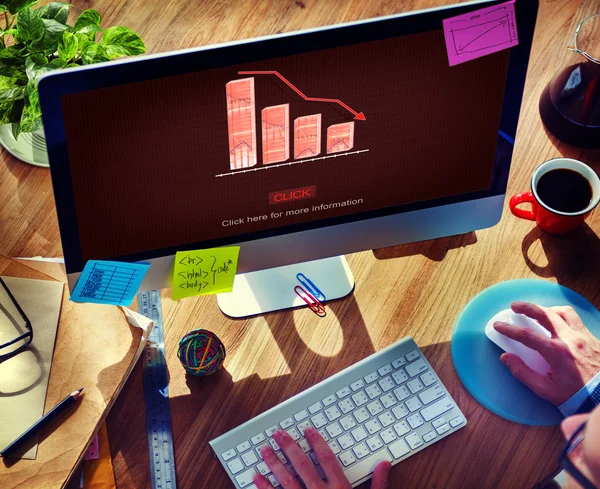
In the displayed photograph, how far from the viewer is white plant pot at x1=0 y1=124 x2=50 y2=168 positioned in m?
1.16

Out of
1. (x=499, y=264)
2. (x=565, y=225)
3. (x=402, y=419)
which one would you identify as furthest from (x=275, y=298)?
(x=565, y=225)

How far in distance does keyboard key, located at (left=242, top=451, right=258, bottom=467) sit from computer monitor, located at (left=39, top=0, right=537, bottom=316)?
265 mm

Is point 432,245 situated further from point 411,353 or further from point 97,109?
point 97,109

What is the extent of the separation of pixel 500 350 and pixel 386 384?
0.19m

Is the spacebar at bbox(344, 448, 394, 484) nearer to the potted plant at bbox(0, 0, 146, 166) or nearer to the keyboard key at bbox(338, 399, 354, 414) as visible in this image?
the keyboard key at bbox(338, 399, 354, 414)

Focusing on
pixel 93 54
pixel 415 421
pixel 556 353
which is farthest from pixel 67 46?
pixel 556 353

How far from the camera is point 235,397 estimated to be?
3.47ft

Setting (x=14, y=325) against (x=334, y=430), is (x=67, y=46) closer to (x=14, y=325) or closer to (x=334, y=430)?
(x=14, y=325)

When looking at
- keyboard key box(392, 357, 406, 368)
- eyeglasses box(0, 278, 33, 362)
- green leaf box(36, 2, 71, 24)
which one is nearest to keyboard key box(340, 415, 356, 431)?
keyboard key box(392, 357, 406, 368)

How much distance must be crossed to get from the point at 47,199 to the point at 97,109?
432mm

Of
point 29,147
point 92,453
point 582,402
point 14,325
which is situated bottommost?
point 582,402

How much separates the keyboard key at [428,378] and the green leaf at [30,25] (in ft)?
2.40

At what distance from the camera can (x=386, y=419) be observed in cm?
102

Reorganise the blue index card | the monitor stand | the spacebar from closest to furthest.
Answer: the blue index card → the spacebar → the monitor stand
